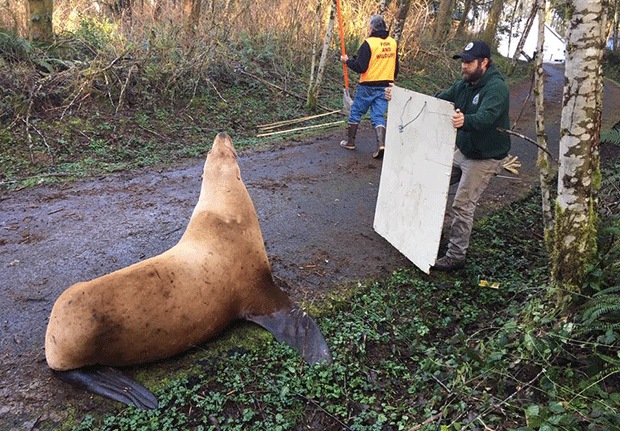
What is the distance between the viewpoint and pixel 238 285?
12.6 feet

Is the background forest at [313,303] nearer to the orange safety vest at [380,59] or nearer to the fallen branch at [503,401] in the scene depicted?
the fallen branch at [503,401]

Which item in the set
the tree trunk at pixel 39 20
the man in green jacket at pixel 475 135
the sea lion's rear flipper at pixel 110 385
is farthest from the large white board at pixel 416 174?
the tree trunk at pixel 39 20

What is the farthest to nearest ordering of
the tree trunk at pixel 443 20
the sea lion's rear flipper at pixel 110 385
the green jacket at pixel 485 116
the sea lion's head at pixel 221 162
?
the tree trunk at pixel 443 20
the green jacket at pixel 485 116
the sea lion's head at pixel 221 162
the sea lion's rear flipper at pixel 110 385

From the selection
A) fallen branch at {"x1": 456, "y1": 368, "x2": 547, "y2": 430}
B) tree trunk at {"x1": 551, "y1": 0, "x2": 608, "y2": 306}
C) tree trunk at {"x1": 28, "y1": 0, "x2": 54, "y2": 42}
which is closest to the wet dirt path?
tree trunk at {"x1": 551, "y1": 0, "x2": 608, "y2": 306}

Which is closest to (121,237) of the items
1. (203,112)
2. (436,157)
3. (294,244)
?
(294,244)

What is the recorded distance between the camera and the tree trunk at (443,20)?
765 inches

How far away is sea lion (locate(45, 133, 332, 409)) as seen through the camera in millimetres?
3152

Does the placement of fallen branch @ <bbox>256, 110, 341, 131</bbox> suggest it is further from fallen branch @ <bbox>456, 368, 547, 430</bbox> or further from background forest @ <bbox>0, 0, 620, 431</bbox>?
fallen branch @ <bbox>456, 368, 547, 430</bbox>

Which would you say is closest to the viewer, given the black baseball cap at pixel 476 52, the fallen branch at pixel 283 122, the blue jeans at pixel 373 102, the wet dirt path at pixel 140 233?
the wet dirt path at pixel 140 233

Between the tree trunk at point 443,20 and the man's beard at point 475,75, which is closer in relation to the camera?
the man's beard at point 475,75

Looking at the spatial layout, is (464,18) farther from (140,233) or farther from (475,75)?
(140,233)

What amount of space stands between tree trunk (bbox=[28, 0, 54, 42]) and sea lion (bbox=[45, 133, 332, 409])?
7.20m

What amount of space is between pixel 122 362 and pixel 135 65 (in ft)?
24.7

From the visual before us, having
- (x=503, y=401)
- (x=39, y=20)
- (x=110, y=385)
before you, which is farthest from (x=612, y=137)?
(x=39, y=20)
